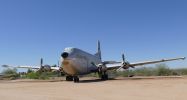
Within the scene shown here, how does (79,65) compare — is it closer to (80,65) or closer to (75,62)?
(80,65)

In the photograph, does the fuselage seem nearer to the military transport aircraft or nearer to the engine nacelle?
the military transport aircraft

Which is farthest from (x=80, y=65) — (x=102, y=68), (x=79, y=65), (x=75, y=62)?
(x=102, y=68)

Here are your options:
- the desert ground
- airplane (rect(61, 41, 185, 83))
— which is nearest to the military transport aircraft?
airplane (rect(61, 41, 185, 83))

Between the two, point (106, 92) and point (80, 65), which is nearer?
point (106, 92)

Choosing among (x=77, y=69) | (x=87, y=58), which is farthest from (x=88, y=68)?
(x=77, y=69)

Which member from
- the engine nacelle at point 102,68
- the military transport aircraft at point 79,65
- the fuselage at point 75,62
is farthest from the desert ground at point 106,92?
the engine nacelle at point 102,68

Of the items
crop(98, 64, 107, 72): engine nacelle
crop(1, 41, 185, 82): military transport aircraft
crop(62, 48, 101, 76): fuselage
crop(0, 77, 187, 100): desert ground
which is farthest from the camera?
crop(98, 64, 107, 72): engine nacelle

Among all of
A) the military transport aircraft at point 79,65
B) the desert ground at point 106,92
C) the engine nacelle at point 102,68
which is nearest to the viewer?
the desert ground at point 106,92

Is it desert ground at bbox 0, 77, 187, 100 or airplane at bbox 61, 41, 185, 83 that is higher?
airplane at bbox 61, 41, 185, 83

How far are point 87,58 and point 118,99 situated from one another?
36397 mm

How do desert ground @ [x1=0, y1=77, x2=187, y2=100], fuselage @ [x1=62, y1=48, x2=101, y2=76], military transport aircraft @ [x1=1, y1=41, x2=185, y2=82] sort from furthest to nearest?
military transport aircraft @ [x1=1, y1=41, x2=185, y2=82], fuselage @ [x1=62, y1=48, x2=101, y2=76], desert ground @ [x1=0, y1=77, x2=187, y2=100]

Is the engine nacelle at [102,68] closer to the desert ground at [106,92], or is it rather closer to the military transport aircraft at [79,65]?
the military transport aircraft at [79,65]

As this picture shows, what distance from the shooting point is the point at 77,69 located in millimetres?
48406

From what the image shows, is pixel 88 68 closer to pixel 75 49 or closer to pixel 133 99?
pixel 75 49
